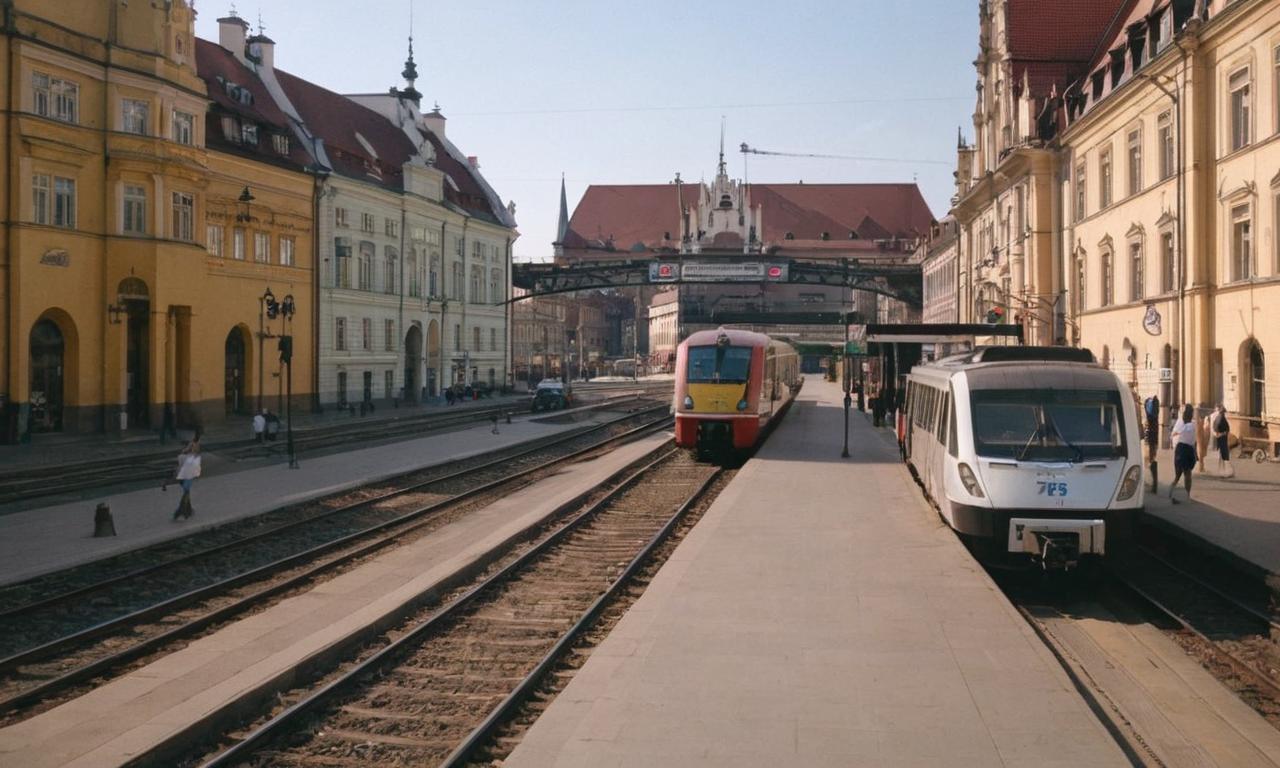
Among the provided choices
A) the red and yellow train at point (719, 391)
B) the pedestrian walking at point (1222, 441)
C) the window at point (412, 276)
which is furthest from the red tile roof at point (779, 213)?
the pedestrian walking at point (1222, 441)

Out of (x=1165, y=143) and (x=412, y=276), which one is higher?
(x=1165, y=143)

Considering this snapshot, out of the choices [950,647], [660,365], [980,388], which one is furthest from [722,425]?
[660,365]

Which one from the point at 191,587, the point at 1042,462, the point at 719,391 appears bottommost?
the point at 191,587

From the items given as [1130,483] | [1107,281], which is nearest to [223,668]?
[1130,483]

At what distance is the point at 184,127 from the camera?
39.3m

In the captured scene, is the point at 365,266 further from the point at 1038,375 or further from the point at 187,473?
the point at 1038,375

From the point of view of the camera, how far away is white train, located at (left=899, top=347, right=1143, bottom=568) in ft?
42.1

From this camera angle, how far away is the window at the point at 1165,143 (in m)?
30.6

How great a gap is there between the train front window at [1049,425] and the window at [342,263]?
41.0 m

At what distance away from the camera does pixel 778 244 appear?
12100 cm

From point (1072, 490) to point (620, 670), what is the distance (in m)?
6.49

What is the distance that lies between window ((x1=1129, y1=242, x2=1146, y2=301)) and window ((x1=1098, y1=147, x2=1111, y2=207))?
128 inches

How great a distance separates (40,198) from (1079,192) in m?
34.4

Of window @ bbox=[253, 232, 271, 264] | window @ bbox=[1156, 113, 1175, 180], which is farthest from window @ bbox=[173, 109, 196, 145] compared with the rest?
window @ bbox=[1156, 113, 1175, 180]
